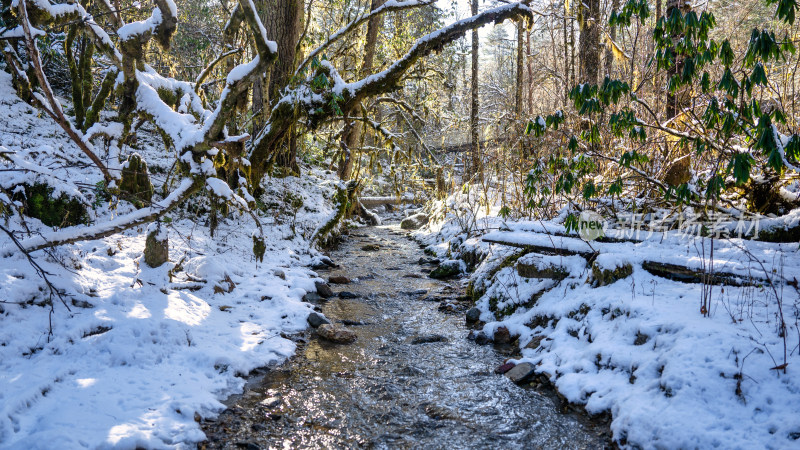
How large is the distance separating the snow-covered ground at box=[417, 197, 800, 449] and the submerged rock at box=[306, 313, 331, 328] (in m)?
2.28

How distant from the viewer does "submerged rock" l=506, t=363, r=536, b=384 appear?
423cm

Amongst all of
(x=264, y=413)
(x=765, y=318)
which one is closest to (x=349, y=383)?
(x=264, y=413)

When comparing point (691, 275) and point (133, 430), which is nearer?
point (133, 430)

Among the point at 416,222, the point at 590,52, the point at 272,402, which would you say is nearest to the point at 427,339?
the point at 272,402

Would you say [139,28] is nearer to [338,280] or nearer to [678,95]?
[338,280]

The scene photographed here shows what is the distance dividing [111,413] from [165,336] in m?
1.20

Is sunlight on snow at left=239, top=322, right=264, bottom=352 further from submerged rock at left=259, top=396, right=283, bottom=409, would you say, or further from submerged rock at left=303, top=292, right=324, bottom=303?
submerged rock at left=303, top=292, right=324, bottom=303

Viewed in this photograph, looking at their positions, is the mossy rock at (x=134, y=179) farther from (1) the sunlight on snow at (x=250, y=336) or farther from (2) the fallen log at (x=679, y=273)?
(2) the fallen log at (x=679, y=273)

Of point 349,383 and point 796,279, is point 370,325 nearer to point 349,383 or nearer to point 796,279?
point 349,383

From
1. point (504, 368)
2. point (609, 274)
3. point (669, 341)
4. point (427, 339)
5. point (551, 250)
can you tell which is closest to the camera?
point (669, 341)

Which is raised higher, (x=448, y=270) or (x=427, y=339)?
(x=448, y=270)

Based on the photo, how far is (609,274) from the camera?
15.8ft

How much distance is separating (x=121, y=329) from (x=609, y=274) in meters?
5.26

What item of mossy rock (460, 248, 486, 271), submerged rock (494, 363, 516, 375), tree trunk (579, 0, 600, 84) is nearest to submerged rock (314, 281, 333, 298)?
mossy rock (460, 248, 486, 271)
